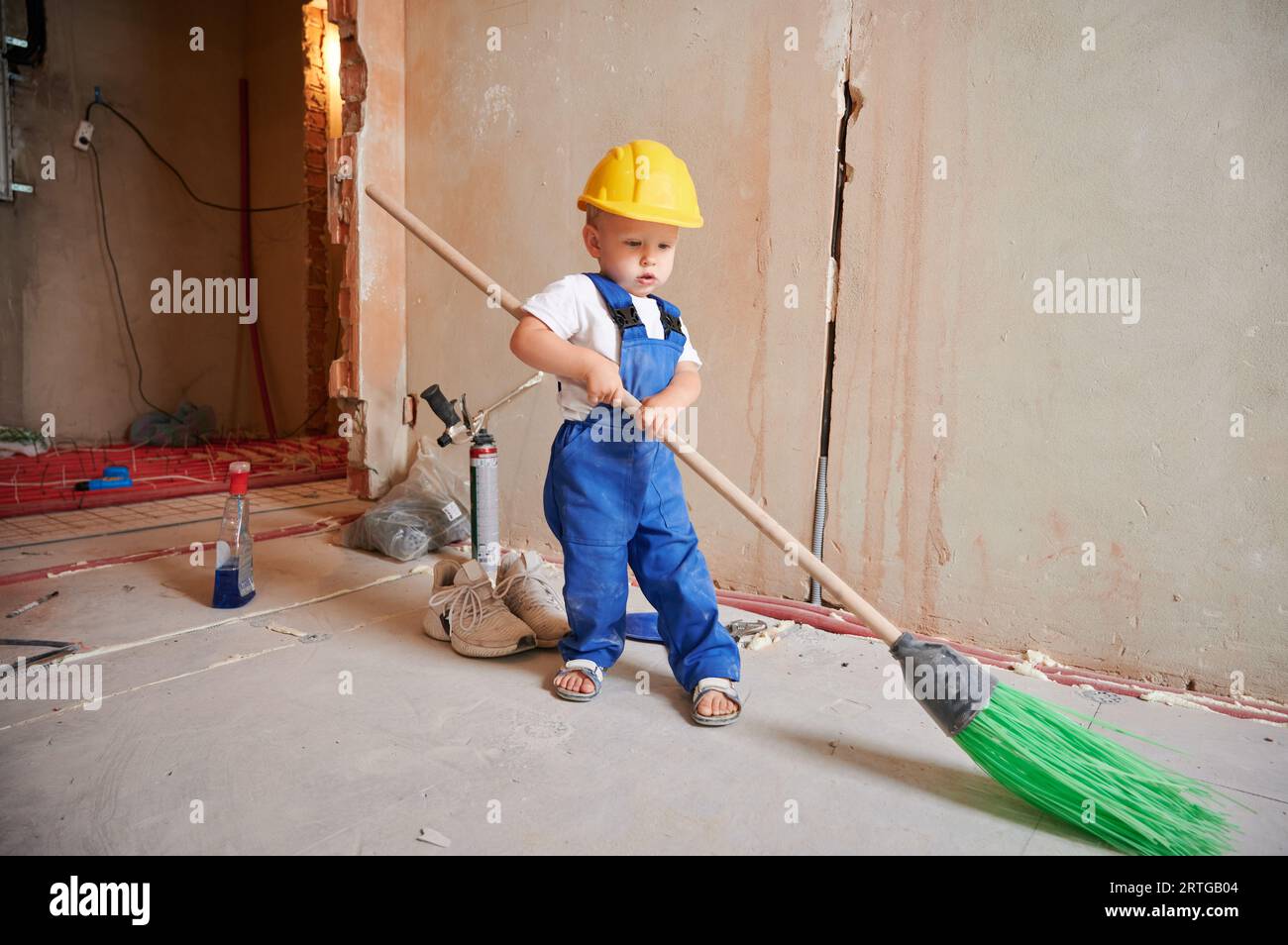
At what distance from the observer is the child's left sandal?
1.77m

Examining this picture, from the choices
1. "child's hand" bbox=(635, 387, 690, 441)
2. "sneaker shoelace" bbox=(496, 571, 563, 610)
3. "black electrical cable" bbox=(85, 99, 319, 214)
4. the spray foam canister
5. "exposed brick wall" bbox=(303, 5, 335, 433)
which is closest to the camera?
"child's hand" bbox=(635, 387, 690, 441)

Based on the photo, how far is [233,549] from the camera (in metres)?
2.46

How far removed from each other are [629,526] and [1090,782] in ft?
3.44

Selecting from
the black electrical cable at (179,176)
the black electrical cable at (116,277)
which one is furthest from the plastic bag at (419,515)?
the black electrical cable at (179,176)

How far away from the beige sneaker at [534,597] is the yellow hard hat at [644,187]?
106cm

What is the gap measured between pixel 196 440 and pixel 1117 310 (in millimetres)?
5691

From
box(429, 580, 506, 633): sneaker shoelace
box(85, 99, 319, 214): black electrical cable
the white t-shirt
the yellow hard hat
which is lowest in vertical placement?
box(429, 580, 506, 633): sneaker shoelace

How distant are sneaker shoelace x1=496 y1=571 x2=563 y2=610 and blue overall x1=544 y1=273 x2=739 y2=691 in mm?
302

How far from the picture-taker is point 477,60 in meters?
3.20

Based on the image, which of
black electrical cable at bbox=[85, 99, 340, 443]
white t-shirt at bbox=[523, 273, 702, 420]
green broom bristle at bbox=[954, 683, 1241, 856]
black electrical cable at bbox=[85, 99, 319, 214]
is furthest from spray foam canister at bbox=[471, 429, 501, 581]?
black electrical cable at bbox=[85, 99, 319, 214]

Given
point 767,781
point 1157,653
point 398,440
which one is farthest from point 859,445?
point 398,440

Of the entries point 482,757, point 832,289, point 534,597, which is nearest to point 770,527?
point 482,757

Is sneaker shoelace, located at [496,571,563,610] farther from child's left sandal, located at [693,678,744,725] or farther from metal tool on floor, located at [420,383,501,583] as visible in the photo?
child's left sandal, located at [693,678,744,725]

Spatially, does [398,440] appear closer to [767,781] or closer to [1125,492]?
[767,781]
